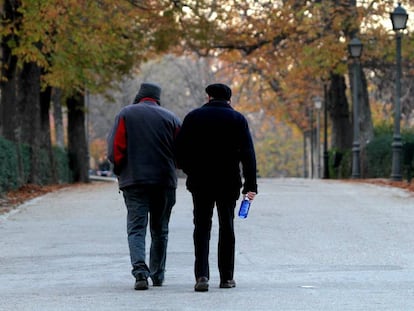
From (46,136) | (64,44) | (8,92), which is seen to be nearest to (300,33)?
(46,136)

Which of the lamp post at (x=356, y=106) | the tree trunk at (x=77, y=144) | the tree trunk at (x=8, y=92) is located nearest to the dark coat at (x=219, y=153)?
the tree trunk at (x=8, y=92)

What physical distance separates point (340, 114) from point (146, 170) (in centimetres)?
3851

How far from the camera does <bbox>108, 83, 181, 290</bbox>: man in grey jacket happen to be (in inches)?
417

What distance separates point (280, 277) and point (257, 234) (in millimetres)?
5047

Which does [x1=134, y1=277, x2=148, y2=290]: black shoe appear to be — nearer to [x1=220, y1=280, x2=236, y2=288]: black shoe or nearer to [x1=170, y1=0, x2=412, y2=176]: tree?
[x1=220, y1=280, x2=236, y2=288]: black shoe

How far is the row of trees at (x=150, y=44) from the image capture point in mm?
30547

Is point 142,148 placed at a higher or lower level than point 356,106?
lower

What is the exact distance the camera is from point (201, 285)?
1003 centimetres

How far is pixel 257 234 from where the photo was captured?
53.8ft

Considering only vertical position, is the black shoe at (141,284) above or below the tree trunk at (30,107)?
below

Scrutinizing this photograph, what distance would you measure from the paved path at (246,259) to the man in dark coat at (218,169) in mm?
403

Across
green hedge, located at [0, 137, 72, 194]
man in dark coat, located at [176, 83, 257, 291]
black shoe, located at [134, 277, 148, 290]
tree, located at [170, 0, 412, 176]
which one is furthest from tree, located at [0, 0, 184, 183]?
black shoe, located at [134, 277, 148, 290]

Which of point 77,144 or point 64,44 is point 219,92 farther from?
point 77,144

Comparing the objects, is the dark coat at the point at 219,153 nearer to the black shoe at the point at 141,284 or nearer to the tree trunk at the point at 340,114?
the black shoe at the point at 141,284
